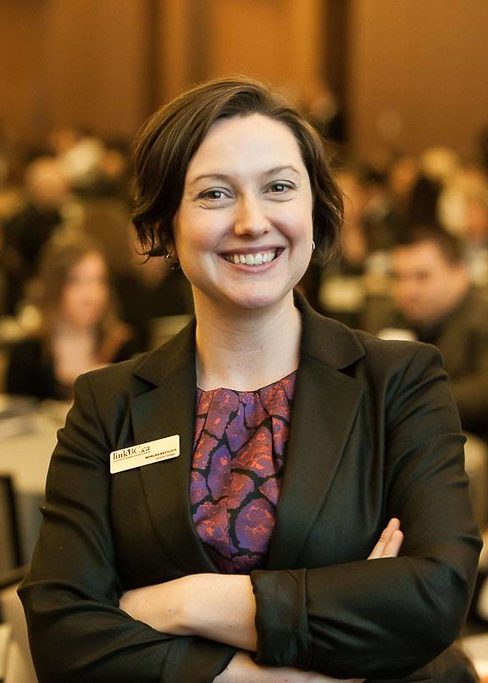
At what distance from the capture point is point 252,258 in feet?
5.86

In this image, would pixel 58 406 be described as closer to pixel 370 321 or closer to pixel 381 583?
pixel 370 321

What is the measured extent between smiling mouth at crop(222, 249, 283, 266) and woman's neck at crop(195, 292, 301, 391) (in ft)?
0.32

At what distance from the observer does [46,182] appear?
10297 mm

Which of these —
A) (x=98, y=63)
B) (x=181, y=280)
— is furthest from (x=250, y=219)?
(x=98, y=63)

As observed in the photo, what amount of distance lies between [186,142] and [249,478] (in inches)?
20.4

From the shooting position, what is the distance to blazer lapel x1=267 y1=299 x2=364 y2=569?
5.66 feet

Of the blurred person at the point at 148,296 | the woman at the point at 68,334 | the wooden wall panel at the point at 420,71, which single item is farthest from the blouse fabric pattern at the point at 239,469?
the wooden wall panel at the point at 420,71

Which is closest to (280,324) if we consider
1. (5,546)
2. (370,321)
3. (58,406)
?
(5,546)

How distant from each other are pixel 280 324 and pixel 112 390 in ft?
0.98

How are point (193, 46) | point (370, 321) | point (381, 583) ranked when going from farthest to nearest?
point (193, 46), point (370, 321), point (381, 583)

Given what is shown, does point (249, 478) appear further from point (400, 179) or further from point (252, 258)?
point (400, 179)

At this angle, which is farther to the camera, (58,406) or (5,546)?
(58,406)

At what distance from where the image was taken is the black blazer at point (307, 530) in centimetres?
167

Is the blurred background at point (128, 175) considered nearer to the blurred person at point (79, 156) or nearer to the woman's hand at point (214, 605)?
the blurred person at point (79, 156)
